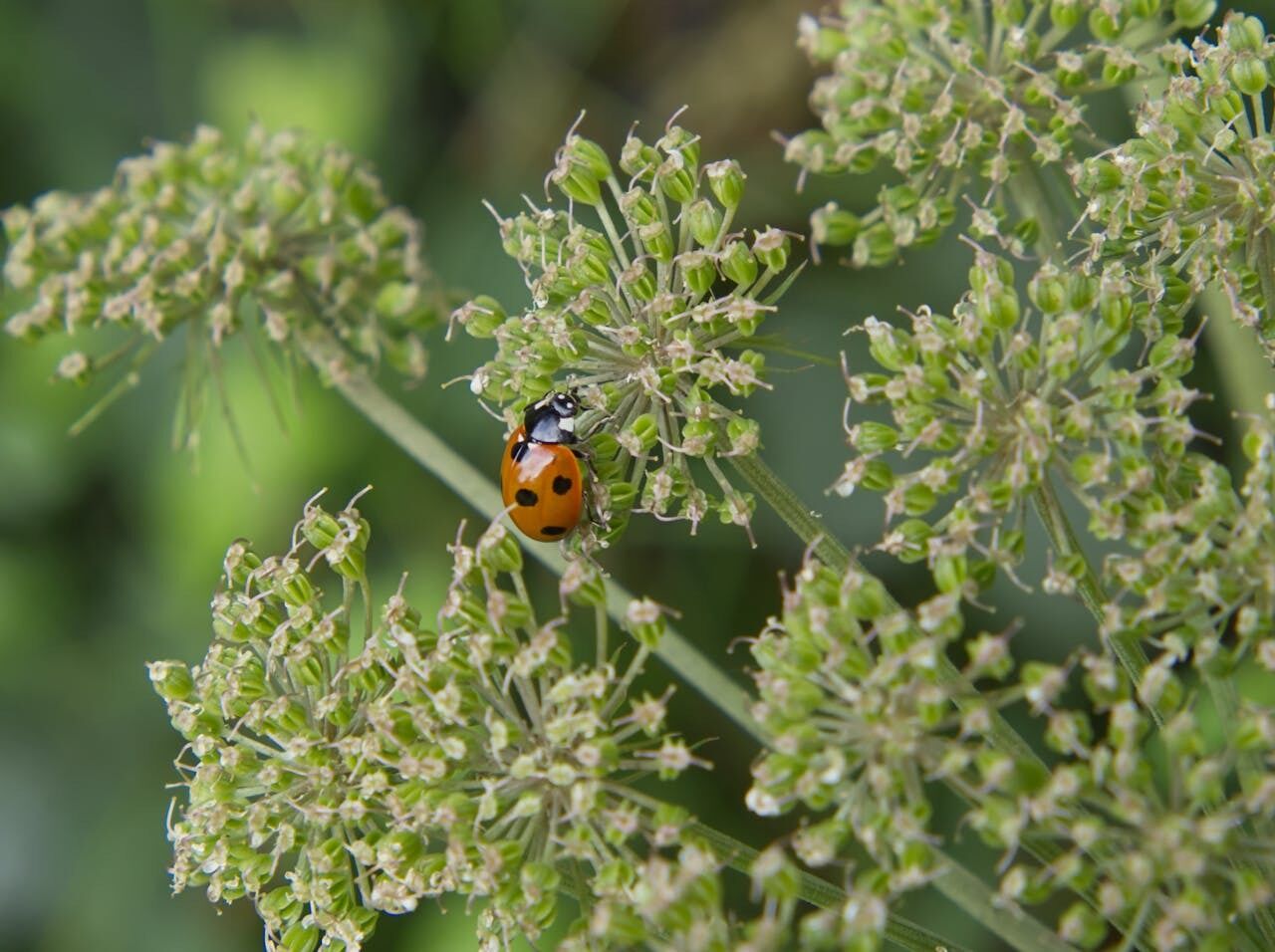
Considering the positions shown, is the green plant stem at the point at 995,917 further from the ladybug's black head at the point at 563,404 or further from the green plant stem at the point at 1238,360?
the green plant stem at the point at 1238,360

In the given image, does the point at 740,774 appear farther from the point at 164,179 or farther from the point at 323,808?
the point at 164,179

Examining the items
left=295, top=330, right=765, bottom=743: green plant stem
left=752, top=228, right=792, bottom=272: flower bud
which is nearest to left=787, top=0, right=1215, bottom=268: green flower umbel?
left=752, top=228, right=792, bottom=272: flower bud

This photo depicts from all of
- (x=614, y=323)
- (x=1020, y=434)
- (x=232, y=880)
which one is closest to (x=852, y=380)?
(x=1020, y=434)

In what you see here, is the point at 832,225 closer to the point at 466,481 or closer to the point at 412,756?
the point at 466,481

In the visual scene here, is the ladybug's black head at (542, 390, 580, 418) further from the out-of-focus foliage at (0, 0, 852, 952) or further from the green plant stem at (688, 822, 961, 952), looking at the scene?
the out-of-focus foliage at (0, 0, 852, 952)

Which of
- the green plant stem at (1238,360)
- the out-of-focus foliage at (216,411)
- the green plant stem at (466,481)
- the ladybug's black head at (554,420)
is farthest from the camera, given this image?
the out-of-focus foliage at (216,411)

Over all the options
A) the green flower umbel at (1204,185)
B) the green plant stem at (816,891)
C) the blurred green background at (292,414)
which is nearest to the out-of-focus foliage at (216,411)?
the blurred green background at (292,414)
